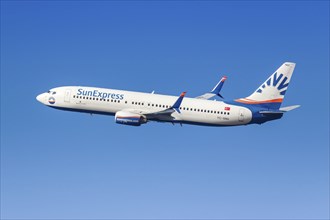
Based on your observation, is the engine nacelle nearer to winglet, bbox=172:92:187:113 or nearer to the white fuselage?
the white fuselage

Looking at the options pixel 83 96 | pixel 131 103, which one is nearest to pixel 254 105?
pixel 131 103

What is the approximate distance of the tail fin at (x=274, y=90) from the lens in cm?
12925

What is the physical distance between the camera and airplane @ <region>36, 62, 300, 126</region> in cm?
12581

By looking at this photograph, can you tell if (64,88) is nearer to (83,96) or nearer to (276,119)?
(83,96)

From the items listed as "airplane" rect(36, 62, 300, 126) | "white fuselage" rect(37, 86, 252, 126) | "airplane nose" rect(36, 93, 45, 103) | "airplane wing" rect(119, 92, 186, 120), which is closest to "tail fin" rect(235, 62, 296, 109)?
"airplane" rect(36, 62, 300, 126)

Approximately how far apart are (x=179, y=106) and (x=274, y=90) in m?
21.4

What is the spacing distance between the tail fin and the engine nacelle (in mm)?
21260

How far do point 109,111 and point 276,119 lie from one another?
34.6 m

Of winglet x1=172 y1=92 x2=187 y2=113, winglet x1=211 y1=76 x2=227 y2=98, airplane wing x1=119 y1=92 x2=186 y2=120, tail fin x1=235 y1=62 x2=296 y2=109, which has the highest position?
winglet x1=211 y1=76 x2=227 y2=98

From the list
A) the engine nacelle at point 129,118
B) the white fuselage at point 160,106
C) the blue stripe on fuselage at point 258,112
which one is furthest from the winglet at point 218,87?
the engine nacelle at point 129,118

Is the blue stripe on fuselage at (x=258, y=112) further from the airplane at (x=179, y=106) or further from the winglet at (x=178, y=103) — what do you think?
the winglet at (x=178, y=103)

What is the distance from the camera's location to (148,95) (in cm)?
12788

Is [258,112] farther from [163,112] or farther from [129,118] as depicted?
[129,118]

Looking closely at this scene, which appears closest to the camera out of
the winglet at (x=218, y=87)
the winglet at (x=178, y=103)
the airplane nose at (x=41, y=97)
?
the winglet at (x=178, y=103)
